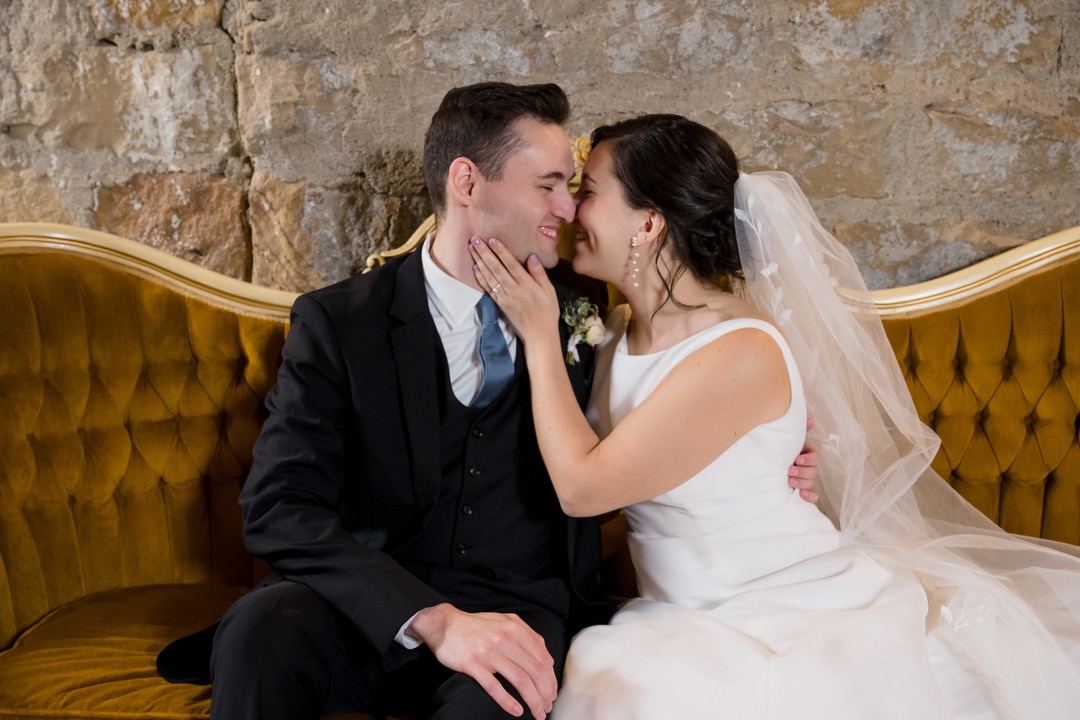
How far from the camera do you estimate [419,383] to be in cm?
193

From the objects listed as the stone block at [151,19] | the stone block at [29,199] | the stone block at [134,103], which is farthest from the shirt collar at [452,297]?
the stone block at [29,199]

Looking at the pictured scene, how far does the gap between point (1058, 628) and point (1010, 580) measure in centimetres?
15

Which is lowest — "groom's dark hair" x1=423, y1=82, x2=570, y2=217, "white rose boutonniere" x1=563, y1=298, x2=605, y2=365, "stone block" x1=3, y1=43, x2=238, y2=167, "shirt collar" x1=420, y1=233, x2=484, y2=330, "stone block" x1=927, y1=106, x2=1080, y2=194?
"white rose boutonniere" x1=563, y1=298, x2=605, y2=365

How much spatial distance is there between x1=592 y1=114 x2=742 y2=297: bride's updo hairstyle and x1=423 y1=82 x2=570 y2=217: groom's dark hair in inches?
7.3

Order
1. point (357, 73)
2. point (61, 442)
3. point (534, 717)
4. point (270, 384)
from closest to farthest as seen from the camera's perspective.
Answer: point (534, 717), point (61, 442), point (270, 384), point (357, 73)

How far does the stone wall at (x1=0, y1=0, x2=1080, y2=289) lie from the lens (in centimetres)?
254

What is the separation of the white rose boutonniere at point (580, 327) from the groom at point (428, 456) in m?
0.05

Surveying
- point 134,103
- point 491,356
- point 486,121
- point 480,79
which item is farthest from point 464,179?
point 134,103

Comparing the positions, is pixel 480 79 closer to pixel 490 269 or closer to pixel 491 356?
pixel 490 269

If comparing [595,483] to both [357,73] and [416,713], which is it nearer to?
[416,713]

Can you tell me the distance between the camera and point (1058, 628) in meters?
1.80

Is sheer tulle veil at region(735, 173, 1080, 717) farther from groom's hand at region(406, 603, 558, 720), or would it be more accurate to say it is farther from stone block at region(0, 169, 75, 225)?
stone block at region(0, 169, 75, 225)

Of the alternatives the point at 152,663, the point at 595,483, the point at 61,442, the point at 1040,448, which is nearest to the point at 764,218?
the point at 595,483

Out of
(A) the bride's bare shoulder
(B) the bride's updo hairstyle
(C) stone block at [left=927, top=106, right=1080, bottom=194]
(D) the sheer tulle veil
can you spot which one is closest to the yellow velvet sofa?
(C) stone block at [left=927, top=106, right=1080, bottom=194]
